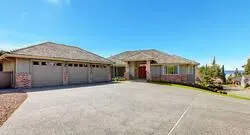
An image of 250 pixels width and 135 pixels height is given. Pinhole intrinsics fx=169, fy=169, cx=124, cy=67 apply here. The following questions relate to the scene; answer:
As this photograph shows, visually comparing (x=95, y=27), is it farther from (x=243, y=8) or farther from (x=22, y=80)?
(x=243, y=8)

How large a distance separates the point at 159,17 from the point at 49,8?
1378 centimetres

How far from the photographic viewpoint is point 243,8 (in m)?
16.2

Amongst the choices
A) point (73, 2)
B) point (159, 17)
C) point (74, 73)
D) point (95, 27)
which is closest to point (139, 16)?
point (159, 17)

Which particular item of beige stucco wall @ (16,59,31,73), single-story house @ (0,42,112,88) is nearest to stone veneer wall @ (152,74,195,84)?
single-story house @ (0,42,112,88)

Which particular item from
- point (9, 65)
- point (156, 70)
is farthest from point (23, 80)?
point (156, 70)

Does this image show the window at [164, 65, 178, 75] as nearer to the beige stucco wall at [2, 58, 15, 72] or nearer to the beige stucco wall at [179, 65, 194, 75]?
the beige stucco wall at [179, 65, 194, 75]

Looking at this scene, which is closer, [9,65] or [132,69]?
[9,65]

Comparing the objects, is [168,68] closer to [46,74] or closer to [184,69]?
[184,69]

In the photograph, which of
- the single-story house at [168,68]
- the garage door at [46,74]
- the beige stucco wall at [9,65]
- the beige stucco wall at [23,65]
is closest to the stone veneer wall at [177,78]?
the single-story house at [168,68]

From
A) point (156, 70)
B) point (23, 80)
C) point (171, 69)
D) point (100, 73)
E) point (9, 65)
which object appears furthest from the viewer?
point (156, 70)

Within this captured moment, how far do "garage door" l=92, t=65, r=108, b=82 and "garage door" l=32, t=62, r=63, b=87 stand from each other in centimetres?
525

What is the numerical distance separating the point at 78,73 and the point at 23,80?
20.8 ft

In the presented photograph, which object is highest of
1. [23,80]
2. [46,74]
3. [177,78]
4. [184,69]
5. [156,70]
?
[184,69]

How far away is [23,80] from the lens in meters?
15.6
